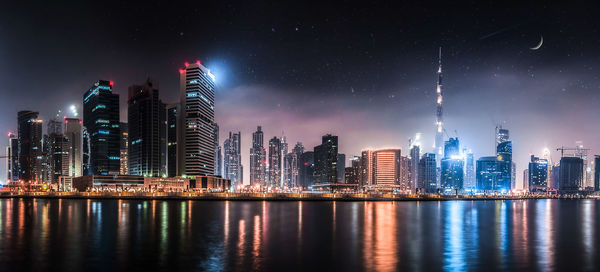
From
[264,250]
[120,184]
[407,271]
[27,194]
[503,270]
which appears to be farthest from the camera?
[120,184]

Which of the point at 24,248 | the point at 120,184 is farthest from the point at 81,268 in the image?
the point at 120,184

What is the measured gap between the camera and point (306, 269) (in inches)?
1030

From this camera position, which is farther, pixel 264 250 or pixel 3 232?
pixel 3 232

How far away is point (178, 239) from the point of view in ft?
128

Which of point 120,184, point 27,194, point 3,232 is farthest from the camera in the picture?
point 120,184

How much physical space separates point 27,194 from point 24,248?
160644mm

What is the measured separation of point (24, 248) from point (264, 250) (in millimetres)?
17743

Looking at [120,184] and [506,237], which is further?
[120,184]

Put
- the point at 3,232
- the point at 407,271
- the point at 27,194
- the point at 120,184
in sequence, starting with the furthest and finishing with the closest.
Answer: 1. the point at 120,184
2. the point at 27,194
3. the point at 3,232
4. the point at 407,271

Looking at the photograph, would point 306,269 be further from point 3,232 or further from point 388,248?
point 3,232

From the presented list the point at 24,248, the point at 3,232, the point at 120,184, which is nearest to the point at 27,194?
the point at 120,184

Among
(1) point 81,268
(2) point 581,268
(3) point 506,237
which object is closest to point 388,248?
(2) point 581,268

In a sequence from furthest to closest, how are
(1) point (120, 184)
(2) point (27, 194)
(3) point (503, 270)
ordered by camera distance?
(1) point (120, 184) < (2) point (27, 194) < (3) point (503, 270)

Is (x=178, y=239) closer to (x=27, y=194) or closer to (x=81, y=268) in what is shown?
(x=81, y=268)
